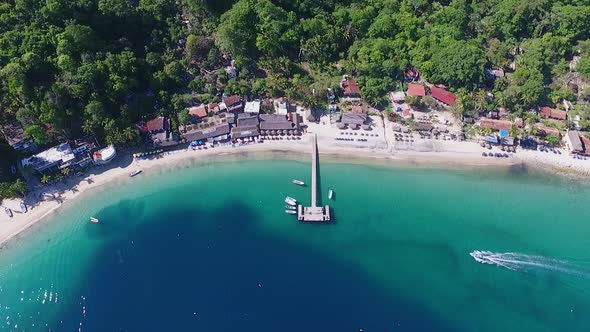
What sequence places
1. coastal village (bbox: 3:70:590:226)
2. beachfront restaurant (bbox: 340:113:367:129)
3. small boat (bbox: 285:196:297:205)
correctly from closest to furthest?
small boat (bbox: 285:196:297:205) → coastal village (bbox: 3:70:590:226) → beachfront restaurant (bbox: 340:113:367:129)

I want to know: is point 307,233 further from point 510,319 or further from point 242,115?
point 510,319

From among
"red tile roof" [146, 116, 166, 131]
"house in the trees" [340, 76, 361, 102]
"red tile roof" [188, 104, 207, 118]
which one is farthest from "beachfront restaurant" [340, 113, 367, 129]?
"red tile roof" [146, 116, 166, 131]

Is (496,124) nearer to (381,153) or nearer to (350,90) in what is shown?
(381,153)

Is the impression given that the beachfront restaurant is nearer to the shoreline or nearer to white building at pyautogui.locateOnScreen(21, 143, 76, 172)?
the shoreline

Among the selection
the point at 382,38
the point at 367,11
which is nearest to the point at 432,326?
the point at 382,38

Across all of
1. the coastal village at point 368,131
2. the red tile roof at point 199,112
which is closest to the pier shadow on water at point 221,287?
the coastal village at point 368,131
